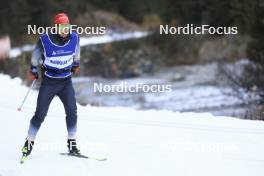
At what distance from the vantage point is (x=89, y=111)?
1167cm

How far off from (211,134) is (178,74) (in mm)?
24684

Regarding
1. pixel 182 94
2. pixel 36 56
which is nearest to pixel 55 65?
pixel 36 56

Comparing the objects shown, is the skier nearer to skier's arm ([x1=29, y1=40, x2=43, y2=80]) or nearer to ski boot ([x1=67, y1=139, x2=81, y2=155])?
skier's arm ([x1=29, y1=40, x2=43, y2=80])

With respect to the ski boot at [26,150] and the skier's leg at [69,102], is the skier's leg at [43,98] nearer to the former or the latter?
the skier's leg at [69,102]

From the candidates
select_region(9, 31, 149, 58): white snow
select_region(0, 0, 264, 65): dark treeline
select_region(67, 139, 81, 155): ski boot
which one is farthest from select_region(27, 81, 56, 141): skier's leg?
select_region(9, 31, 149, 58): white snow

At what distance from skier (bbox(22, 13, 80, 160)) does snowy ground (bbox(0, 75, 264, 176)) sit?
630mm

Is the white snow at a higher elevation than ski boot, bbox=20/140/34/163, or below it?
higher

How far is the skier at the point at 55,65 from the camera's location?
777 centimetres

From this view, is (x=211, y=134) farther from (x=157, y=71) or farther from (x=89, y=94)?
(x=157, y=71)

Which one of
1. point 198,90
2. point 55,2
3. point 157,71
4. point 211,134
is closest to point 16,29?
point 55,2

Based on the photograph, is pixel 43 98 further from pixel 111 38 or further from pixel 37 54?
pixel 111 38

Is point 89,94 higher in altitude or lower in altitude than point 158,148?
higher

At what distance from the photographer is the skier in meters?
7.77

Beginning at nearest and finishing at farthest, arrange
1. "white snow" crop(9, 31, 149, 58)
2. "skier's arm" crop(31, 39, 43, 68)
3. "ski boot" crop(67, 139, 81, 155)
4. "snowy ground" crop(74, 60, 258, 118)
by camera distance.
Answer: "skier's arm" crop(31, 39, 43, 68) < "ski boot" crop(67, 139, 81, 155) < "snowy ground" crop(74, 60, 258, 118) < "white snow" crop(9, 31, 149, 58)
